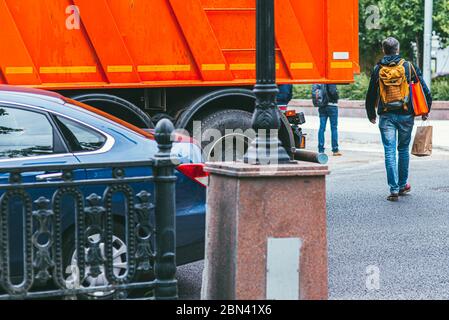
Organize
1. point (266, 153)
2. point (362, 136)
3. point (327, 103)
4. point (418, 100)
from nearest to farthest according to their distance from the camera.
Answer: point (266, 153), point (418, 100), point (327, 103), point (362, 136)

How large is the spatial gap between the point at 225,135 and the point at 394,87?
6.99 feet

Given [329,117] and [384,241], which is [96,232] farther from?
[329,117]

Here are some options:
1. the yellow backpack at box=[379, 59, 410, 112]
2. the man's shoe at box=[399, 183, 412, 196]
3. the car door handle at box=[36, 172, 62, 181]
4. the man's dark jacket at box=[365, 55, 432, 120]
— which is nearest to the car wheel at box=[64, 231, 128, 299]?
the car door handle at box=[36, 172, 62, 181]

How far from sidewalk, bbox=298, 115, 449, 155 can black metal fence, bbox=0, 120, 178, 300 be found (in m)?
13.7

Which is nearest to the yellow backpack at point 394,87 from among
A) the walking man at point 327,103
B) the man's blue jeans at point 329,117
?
the walking man at point 327,103

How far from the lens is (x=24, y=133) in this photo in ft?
23.5

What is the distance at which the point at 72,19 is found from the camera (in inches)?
449

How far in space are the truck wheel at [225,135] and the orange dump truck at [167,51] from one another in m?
0.02

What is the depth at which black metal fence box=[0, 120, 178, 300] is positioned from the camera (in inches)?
228

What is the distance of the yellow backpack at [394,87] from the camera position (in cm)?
1238

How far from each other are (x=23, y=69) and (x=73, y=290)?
5.72 meters

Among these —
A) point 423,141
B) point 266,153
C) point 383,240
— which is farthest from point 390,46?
point 266,153
